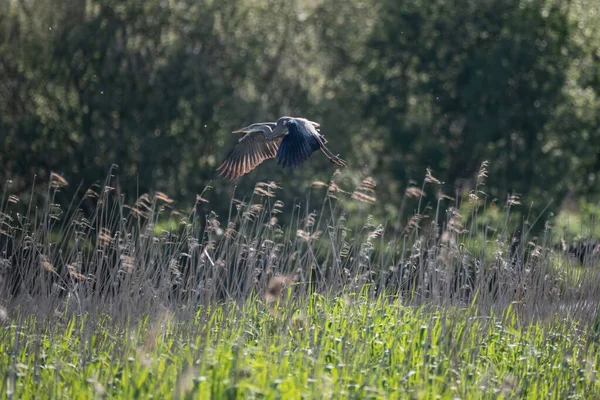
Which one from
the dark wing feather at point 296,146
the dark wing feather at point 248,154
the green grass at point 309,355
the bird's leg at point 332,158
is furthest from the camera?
the dark wing feather at point 248,154

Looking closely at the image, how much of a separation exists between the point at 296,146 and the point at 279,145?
919 millimetres

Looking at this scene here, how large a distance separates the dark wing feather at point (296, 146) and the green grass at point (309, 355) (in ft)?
3.73

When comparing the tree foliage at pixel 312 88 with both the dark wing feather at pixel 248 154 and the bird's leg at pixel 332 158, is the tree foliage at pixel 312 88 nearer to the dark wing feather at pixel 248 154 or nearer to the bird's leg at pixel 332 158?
the dark wing feather at pixel 248 154

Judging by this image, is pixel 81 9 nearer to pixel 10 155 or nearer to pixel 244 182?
pixel 10 155

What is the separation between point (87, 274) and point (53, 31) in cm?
952

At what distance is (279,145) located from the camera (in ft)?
27.6

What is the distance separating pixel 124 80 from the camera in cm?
1530

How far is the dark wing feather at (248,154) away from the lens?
888 centimetres

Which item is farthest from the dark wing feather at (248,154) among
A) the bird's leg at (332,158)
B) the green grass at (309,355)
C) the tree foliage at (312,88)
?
the tree foliage at (312,88)

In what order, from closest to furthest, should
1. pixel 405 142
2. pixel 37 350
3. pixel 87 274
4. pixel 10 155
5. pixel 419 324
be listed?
pixel 37 350 → pixel 419 324 → pixel 87 274 → pixel 10 155 → pixel 405 142

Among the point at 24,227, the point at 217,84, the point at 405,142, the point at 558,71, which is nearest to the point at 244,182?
the point at 217,84

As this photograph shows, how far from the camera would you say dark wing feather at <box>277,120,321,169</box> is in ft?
24.1

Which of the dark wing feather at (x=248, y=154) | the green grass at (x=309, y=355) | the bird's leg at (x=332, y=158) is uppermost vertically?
the bird's leg at (x=332, y=158)

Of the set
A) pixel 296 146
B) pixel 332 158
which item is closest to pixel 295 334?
pixel 296 146
